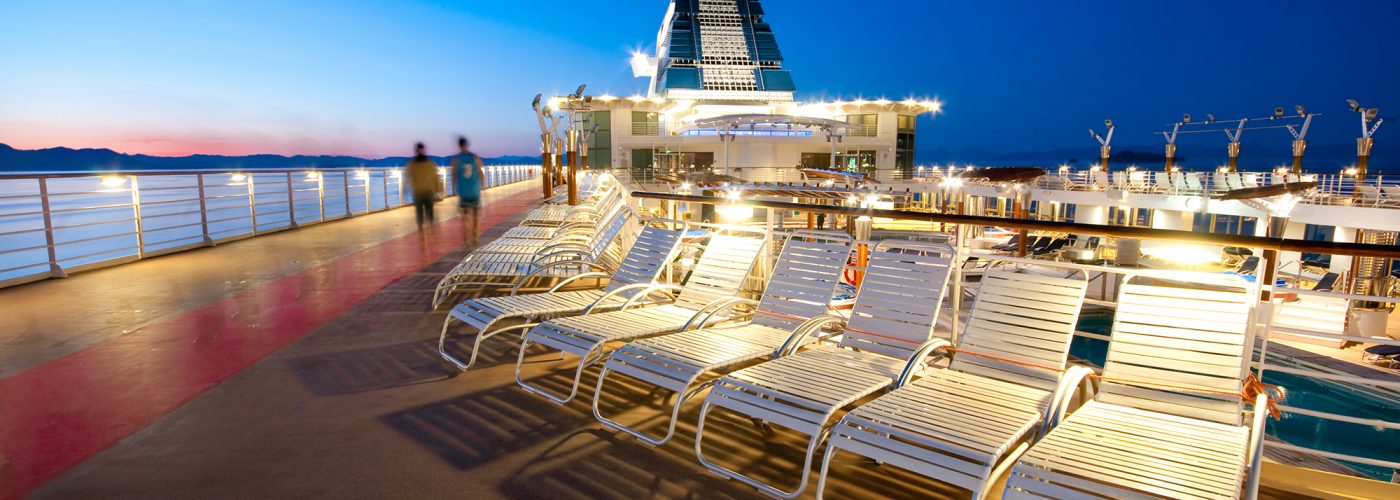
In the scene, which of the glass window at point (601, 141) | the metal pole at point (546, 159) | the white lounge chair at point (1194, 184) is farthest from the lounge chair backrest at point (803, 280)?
the glass window at point (601, 141)

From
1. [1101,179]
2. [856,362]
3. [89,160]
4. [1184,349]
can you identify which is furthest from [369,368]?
[89,160]

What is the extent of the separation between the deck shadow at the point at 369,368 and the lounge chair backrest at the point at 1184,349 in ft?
10.4

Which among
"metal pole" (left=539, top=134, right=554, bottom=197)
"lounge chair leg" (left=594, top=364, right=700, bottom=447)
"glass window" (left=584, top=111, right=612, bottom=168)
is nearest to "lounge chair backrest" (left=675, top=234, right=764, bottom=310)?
"lounge chair leg" (left=594, top=364, right=700, bottom=447)

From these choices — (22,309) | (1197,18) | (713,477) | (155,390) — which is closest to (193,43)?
(22,309)

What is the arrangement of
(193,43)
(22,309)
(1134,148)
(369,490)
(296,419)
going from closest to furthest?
(369,490) < (296,419) < (22,309) < (193,43) < (1134,148)

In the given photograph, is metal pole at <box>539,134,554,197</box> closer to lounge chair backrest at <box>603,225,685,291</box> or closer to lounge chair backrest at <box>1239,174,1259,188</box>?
lounge chair backrest at <box>603,225,685,291</box>

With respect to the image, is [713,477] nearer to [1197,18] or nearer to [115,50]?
[115,50]

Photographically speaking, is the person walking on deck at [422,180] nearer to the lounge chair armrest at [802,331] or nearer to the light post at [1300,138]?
the lounge chair armrest at [802,331]

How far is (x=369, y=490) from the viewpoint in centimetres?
237

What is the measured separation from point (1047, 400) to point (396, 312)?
14.3ft

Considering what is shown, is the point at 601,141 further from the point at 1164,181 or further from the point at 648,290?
the point at 648,290

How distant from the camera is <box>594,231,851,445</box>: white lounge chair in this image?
2.83 meters

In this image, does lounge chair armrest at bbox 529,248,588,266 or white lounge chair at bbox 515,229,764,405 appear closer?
white lounge chair at bbox 515,229,764,405

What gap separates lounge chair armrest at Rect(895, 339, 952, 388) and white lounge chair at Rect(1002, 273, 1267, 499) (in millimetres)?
590
